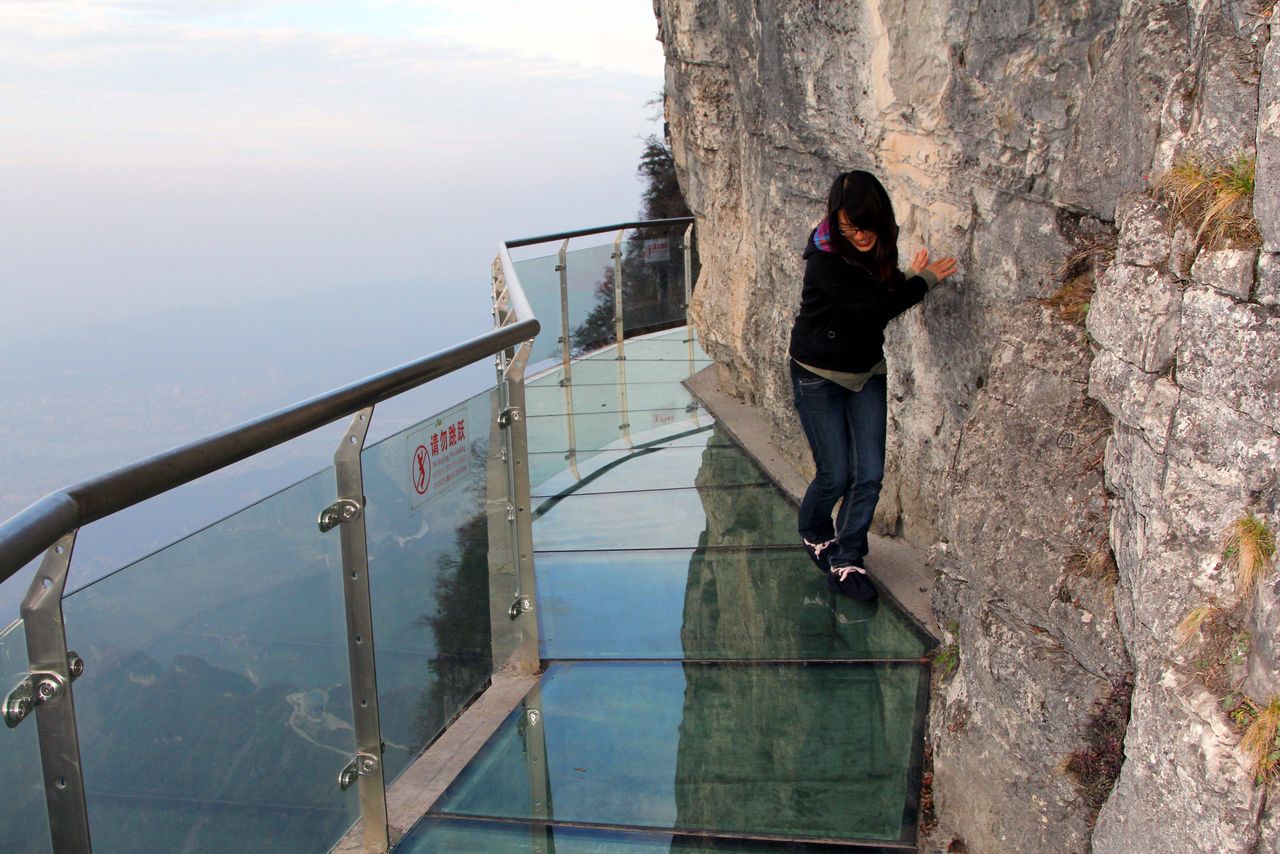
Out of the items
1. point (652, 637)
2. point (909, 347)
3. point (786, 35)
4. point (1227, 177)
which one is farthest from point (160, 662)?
point (786, 35)

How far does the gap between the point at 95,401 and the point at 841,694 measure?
96.0m

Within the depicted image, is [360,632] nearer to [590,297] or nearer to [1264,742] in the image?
[1264,742]

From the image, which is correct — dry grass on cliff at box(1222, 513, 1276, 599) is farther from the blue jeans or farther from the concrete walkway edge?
the blue jeans

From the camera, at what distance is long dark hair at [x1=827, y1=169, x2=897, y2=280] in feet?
13.6

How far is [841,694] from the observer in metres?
3.94

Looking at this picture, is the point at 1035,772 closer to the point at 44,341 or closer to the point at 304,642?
the point at 304,642

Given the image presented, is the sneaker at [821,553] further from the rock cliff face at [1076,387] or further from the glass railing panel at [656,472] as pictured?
the glass railing panel at [656,472]

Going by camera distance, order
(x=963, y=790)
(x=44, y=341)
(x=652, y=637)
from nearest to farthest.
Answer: (x=963, y=790), (x=652, y=637), (x=44, y=341)

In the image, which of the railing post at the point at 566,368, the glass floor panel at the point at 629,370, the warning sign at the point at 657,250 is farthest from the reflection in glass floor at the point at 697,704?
the warning sign at the point at 657,250

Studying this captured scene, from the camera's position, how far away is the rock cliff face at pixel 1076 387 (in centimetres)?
207

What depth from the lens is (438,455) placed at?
333 centimetres

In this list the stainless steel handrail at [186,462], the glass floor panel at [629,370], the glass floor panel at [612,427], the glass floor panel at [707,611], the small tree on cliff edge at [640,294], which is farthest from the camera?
the small tree on cliff edge at [640,294]

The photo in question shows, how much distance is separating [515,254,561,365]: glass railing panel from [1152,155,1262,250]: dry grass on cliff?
6.23 meters

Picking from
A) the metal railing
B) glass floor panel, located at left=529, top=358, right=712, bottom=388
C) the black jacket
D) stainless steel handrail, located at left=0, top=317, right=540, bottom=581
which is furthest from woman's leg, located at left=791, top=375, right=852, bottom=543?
glass floor panel, located at left=529, top=358, right=712, bottom=388
